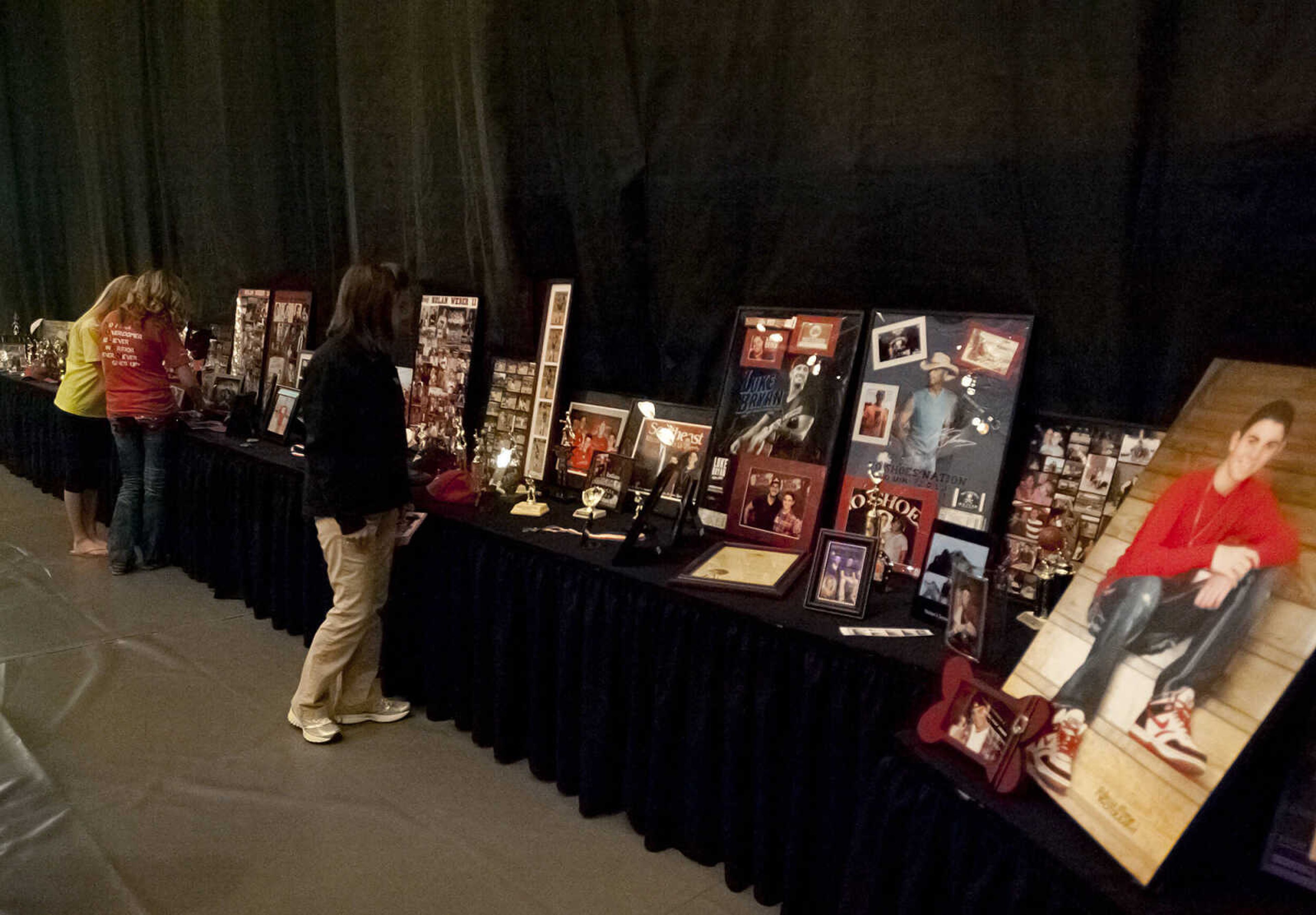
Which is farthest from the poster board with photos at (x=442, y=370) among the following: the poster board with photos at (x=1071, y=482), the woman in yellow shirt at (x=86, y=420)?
the poster board with photos at (x=1071, y=482)

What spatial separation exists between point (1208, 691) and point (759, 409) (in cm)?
136

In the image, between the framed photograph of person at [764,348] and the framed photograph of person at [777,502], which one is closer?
the framed photograph of person at [777,502]

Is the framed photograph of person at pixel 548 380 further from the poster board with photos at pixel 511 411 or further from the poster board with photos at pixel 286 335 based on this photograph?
the poster board with photos at pixel 286 335

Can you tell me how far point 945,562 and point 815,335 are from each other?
73 centimetres

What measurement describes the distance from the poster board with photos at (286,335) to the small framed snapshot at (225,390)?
0.29m

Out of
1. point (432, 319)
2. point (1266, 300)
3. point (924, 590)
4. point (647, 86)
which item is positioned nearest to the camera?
point (1266, 300)

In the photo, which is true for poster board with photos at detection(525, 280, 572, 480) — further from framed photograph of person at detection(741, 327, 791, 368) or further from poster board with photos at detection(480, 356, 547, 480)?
framed photograph of person at detection(741, 327, 791, 368)

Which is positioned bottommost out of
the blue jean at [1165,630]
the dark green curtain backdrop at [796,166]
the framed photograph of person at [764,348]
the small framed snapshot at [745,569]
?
the small framed snapshot at [745,569]

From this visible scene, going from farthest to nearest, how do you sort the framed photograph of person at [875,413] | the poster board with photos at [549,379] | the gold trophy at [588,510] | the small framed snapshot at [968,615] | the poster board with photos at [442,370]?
the poster board with photos at [442,370], the poster board with photos at [549,379], the gold trophy at [588,510], the framed photograph of person at [875,413], the small framed snapshot at [968,615]

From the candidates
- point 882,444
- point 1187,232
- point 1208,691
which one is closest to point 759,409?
point 882,444

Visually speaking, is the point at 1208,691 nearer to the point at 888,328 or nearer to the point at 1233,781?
the point at 1233,781

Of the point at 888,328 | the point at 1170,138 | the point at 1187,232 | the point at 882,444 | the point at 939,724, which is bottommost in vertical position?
the point at 939,724

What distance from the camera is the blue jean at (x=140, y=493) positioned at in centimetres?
388

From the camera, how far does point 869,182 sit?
2.08 metres
